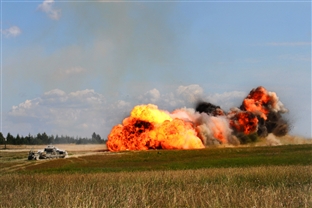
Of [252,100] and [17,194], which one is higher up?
[252,100]

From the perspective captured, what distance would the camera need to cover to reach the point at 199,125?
103625 millimetres

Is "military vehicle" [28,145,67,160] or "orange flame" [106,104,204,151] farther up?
"orange flame" [106,104,204,151]

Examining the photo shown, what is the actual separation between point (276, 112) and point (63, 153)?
65033 millimetres

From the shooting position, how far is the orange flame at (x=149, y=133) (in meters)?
95.3

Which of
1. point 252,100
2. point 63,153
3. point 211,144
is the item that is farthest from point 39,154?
point 252,100

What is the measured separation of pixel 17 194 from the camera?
17953mm

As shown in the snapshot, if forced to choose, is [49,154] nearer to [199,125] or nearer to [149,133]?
[149,133]

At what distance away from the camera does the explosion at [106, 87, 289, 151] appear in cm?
9556

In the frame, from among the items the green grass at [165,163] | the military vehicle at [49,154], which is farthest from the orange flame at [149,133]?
the military vehicle at [49,154]

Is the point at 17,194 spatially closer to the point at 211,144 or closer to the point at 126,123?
the point at 126,123

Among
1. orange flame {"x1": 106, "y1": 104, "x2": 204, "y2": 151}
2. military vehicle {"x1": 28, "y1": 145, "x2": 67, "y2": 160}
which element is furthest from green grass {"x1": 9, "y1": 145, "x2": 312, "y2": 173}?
orange flame {"x1": 106, "y1": 104, "x2": 204, "y2": 151}

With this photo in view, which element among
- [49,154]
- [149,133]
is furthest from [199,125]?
[49,154]

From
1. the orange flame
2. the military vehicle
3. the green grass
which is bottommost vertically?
the green grass

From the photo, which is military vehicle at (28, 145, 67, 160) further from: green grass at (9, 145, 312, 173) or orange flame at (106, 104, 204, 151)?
orange flame at (106, 104, 204, 151)
